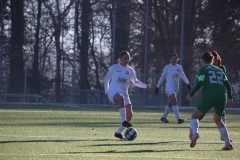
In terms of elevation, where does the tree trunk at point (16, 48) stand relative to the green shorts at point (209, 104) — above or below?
above

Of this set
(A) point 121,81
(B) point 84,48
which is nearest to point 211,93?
(A) point 121,81

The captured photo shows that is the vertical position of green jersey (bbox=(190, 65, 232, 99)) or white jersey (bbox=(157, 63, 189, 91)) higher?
white jersey (bbox=(157, 63, 189, 91))

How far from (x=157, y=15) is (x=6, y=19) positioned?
8292mm

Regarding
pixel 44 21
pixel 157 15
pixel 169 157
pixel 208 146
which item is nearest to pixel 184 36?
pixel 157 15

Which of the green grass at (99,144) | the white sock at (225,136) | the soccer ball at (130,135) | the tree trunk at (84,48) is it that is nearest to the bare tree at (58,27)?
the tree trunk at (84,48)

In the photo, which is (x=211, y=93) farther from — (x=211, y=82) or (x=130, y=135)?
(x=130, y=135)

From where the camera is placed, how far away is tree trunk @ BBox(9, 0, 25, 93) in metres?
34.8

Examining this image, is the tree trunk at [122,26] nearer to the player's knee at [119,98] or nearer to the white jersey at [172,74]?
the white jersey at [172,74]

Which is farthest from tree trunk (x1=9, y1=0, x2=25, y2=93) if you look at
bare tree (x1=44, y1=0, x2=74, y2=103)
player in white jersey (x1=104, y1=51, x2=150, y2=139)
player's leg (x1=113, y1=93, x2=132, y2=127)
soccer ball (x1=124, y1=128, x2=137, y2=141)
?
soccer ball (x1=124, y1=128, x2=137, y2=141)

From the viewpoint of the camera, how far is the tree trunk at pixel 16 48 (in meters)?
34.8

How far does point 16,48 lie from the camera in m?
35.4

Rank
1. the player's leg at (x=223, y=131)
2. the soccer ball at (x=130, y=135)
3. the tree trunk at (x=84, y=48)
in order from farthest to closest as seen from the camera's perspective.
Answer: the tree trunk at (x=84, y=48)
the soccer ball at (x=130, y=135)
the player's leg at (x=223, y=131)

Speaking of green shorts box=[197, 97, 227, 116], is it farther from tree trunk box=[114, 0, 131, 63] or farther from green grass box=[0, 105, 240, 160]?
tree trunk box=[114, 0, 131, 63]

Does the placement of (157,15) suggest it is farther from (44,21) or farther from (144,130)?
(144,130)
